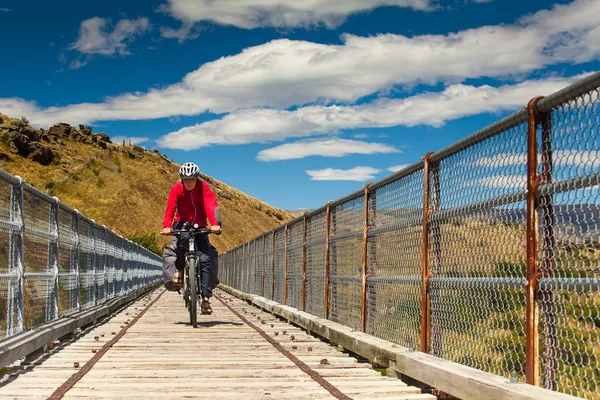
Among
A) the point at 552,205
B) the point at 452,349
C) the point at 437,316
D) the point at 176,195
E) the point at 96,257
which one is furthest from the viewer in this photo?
the point at 96,257

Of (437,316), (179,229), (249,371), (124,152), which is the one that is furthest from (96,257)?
(124,152)

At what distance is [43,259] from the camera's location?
29.9 ft

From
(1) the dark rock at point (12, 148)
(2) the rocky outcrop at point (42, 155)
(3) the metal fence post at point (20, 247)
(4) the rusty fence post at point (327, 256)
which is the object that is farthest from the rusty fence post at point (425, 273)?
(2) the rocky outcrop at point (42, 155)

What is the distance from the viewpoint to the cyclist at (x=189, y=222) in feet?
37.8

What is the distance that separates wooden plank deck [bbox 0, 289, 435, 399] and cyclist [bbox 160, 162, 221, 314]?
102 cm

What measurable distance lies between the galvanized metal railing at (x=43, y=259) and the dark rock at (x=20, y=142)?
9376 centimetres

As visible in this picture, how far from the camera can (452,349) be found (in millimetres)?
6047

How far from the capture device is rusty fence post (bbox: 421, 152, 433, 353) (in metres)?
6.58

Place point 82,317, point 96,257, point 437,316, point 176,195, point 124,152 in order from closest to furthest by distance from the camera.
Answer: point 437,316, point 82,317, point 176,195, point 96,257, point 124,152

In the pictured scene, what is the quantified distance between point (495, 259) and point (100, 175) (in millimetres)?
107401

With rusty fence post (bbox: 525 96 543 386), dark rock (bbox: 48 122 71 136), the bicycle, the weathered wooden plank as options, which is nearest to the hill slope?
dark rock (bbox: 48 122 71 136)

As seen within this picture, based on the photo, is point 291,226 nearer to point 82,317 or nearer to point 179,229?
point 179,229

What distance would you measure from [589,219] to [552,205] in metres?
0.57

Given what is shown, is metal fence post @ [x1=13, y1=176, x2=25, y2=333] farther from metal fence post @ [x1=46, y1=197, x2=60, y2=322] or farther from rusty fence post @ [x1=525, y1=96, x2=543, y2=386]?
rusty fence post @ [x1=525, y1=96, x2=543, y2=386]
